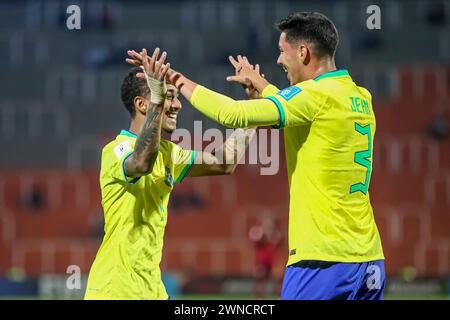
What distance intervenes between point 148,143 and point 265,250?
48.5 ft

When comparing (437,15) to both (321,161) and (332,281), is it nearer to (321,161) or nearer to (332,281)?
(321,161)

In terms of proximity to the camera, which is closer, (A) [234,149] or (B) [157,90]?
(B) [157,90]

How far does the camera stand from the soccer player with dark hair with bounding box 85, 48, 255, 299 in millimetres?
5469

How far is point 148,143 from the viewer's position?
5461mm

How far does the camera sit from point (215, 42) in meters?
24.6

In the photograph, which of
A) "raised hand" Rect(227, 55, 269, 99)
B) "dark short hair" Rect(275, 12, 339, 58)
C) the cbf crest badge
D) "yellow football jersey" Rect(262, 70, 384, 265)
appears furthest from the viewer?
the cbf crest badge

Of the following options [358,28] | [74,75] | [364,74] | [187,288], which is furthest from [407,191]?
[74,75]

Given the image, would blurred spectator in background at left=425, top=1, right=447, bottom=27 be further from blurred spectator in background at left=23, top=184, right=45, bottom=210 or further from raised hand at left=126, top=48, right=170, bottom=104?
raised hand at left=126, top=48, right=170, bottom=104

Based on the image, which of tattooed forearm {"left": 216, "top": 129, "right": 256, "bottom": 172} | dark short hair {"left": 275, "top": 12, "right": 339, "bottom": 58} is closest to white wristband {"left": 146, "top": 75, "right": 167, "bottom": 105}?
dark short hair {"left": 275, "top": 12, "right": 339, "bottom": 58}

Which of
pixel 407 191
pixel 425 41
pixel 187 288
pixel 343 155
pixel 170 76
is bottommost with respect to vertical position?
pixel 187 288

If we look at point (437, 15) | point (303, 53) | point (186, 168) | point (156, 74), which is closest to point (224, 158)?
point (186, 168)

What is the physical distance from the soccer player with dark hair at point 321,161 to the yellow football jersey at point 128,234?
28.2 inches
